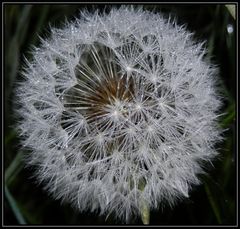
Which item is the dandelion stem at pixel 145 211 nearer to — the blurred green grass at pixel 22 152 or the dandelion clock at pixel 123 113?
the dandelion clock at pixel 123 113

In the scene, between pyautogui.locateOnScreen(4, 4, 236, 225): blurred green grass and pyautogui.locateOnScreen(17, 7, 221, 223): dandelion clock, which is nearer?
pyautogui.locateOnScreen(17, 7, 221, 223): dandelion clock

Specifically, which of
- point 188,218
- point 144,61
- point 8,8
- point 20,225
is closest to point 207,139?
point 144,61

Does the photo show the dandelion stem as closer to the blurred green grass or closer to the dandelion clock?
the dandelion clock

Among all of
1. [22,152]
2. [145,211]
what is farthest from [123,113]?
[22,152]

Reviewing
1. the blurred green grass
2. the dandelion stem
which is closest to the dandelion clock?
the dandelion stem

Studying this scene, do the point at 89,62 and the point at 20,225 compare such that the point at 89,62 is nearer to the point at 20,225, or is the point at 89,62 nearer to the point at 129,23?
the point at 129,23

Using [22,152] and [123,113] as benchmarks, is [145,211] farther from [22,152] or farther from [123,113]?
[22,152]

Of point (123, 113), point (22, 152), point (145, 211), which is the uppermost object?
point (123, 113)
